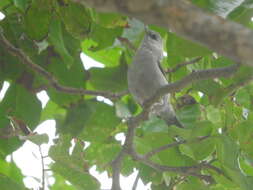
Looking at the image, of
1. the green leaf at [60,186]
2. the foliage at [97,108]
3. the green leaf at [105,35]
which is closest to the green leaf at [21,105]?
the foliage at [97,108]

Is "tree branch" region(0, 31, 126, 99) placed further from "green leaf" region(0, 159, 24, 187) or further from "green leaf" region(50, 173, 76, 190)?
"green leaf" region(50, 173, 76, 190)

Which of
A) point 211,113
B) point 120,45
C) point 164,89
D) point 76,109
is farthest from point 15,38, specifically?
point 211,113

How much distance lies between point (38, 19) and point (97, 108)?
1.55ft

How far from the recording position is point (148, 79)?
215 centimetres

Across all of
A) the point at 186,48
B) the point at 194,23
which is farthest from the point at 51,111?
the point at 194,23

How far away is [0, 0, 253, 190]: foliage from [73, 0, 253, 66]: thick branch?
722 mm

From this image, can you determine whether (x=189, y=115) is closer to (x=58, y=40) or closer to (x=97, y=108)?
(x=97, y=108)

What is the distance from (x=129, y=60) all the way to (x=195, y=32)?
5.03 ft

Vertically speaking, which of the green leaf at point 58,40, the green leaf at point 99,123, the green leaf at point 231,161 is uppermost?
the green leaf at point 58,40

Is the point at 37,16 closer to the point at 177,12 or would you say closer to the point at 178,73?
the point at 178,73

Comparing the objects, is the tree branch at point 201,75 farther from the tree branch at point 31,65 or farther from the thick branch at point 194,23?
the thick branch at point 194,23

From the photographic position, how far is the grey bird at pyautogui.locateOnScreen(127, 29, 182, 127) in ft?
6.59

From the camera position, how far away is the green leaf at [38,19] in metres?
1.61

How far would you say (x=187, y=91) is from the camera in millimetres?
2113
